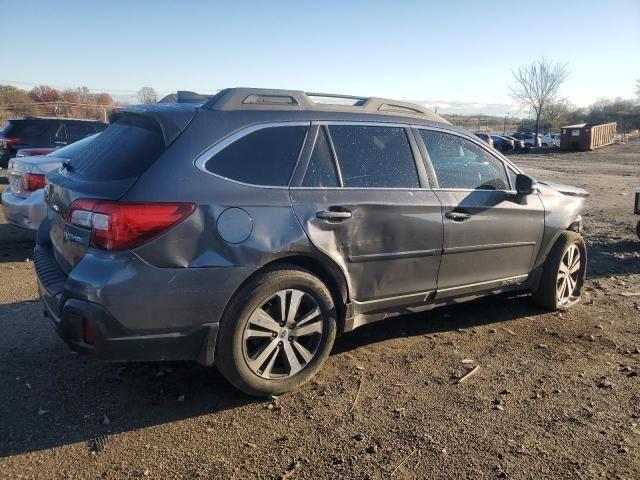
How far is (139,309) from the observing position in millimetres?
3039

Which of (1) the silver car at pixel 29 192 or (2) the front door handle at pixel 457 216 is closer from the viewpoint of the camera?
(2) the front door handle at pixel 457 216

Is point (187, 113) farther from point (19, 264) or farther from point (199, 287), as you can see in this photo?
point (19, 264)

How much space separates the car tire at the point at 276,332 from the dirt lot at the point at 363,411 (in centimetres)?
17

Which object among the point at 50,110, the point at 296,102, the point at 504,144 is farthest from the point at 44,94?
→ the point at 296,102

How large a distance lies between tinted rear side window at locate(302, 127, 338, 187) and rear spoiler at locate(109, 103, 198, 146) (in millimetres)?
807

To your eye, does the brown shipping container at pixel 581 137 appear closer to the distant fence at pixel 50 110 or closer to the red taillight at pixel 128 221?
the distant fence at pixel 50 110

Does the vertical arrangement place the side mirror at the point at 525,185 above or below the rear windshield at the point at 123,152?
below

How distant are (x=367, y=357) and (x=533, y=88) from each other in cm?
7459

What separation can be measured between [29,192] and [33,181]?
0.15m

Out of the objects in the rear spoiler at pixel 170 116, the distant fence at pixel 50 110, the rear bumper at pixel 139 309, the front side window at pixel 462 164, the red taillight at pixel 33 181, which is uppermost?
the distant fence at pixel 50 110

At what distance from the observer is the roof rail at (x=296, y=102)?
3563mm

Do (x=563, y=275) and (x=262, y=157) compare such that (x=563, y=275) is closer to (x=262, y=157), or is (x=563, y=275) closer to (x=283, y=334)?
(x=283, y=334)

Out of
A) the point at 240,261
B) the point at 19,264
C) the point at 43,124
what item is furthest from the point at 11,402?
the point at 43,124

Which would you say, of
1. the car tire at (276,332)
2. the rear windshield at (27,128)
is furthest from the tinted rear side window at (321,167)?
the rear windshield at (27,128)
